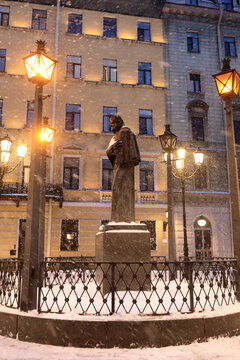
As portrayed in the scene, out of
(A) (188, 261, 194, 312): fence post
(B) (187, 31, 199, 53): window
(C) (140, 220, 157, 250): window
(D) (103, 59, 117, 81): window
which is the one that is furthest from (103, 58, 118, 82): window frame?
(A) (188, 261, 194, 312): fence post

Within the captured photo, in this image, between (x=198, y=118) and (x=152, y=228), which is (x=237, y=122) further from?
(x=152, y=228)

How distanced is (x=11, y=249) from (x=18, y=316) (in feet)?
49.4

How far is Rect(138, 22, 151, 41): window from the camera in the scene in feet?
76.8

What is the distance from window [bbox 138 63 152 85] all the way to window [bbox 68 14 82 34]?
16.1 feet

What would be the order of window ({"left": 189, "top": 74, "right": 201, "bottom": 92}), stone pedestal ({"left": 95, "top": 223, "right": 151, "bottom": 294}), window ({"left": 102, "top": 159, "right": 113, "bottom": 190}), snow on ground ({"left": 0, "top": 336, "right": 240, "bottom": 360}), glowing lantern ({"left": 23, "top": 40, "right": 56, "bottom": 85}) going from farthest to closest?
window ({"left": 189, "top": 74, "right": 201, "bottom": 92})
window ({"left": 102, "top": 159, "right": 113, "bottom": 190})
stone pedestal ({"left": 95, "top": 223, "right": 151, "bottom": 294})
glowing lantern ({"left": 23, "top": 40, "right": 56, "bottom": 85})
snow on ground ({"left": 0, "top": 336, "right": 240, "bottom": 360})

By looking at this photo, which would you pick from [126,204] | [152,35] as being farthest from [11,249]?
[152,35]

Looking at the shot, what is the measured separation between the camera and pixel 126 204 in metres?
7.09

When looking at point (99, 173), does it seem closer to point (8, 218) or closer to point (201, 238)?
point (8, 218)

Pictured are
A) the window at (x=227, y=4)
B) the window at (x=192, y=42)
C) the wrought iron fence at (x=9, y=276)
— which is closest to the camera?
the wrought iron fence at (x=9, y=276)

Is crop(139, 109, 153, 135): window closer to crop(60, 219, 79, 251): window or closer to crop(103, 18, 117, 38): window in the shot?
crop(103, 18, 117, 38): window

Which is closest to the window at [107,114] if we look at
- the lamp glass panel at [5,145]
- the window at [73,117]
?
the window at [73,117]

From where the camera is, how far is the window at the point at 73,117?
21266 mm

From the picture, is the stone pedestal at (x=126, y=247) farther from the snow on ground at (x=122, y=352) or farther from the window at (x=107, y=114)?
the window at (x=107, y=114)

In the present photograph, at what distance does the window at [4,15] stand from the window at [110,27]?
6.60m
